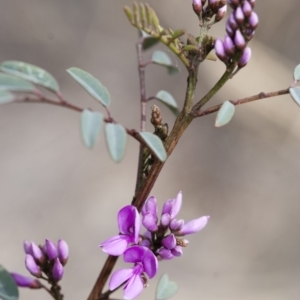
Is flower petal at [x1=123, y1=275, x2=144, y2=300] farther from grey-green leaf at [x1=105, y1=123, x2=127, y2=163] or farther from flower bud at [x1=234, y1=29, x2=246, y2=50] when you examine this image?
flower bud at [x1=234, y1=29, x2=246, y2=50]

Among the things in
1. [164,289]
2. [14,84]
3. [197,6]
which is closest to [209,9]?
[197,6]

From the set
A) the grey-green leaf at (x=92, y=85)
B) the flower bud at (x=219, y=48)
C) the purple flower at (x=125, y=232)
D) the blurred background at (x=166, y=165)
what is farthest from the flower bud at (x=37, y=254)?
the blurred background at (x=166, y=165)

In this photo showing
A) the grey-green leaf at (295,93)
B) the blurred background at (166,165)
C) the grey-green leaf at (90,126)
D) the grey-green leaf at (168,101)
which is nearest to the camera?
the grey-green leaf at (90,126)

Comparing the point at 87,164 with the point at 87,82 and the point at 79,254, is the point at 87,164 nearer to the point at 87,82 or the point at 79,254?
the point at 79,254

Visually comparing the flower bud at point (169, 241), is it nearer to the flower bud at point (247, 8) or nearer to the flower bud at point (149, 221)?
the flower bud at point (149, 221)

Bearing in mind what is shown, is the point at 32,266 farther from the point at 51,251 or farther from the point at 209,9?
the point at 209,9

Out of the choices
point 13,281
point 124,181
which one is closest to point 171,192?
→ point 124,181
